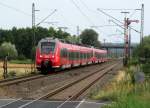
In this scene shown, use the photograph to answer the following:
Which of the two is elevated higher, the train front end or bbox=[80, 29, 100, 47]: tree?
bbox=[80, 29, 100, 47]: tree

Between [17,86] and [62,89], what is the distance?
9.78ft

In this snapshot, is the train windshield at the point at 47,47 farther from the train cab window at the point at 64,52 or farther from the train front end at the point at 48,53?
the train cab window at the point at 64,52

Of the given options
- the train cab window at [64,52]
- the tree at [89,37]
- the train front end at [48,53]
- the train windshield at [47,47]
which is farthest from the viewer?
the tree at [89,37]

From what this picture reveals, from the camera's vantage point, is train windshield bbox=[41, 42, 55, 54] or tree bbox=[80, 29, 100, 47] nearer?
train windshield bbox=[41, 42, 55, 54]

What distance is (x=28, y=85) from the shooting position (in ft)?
105

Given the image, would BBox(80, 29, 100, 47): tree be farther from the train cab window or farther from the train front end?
the train front end

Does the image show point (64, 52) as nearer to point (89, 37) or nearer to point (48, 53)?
point (48, 53)

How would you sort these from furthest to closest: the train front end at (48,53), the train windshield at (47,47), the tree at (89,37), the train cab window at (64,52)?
the tree at (89,37)
the train cab window at (64,52)
the train windshield at (47,47)
the train front end at (48,53)

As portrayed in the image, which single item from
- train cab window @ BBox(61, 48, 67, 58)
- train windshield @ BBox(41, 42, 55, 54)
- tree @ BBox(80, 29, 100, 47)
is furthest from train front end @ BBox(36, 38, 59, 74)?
tree @ BBox(80, 29, 100, 47)

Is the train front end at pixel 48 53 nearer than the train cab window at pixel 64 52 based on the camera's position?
Yes

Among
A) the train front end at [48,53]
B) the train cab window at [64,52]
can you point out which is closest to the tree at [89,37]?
the train cab window at [64,52]

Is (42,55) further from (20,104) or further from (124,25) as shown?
(20,104)

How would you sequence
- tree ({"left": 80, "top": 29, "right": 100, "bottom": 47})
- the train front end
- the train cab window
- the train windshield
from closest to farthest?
1. the train front end
2. the train windshield
3. the train cab window
4. tree ({"left": 80, "top": 29, "right": 100, "bottom": 47})

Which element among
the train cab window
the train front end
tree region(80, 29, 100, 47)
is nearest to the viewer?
the train front end
